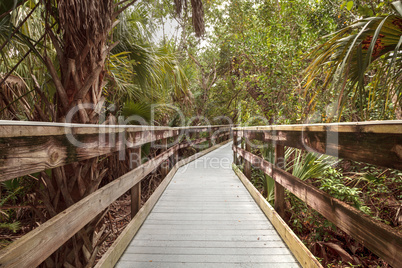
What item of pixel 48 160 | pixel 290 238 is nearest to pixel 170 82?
pixel 290 238

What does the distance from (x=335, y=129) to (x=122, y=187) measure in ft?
5.29

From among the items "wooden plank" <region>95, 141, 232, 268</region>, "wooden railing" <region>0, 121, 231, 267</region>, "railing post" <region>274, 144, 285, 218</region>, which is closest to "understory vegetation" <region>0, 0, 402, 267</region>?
"wooden plank" <region>95, 141, 232, 268</region>

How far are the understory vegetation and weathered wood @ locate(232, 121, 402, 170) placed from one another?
308 mm

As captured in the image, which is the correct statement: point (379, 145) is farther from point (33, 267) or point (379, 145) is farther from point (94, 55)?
point (94, 55)

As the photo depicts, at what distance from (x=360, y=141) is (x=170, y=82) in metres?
3.97

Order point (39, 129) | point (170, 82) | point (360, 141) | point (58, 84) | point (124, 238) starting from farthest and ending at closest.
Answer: point (170, 82) → point (124, 238) → point (58, 84) → point (360, 141) → point (39, 129)

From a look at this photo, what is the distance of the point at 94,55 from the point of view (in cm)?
203

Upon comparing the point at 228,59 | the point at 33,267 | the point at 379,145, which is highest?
the point at 228,59

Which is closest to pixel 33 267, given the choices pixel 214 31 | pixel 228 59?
pixel 228 59

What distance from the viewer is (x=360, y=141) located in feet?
3.78

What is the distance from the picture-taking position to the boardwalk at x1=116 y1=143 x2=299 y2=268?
193 cm

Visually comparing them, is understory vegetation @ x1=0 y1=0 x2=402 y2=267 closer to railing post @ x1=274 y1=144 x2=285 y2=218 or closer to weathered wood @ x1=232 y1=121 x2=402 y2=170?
weathered wood @ x1=232 y1=121 x2=402 y2=170

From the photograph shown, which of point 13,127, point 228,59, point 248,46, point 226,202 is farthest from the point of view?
point 228,59

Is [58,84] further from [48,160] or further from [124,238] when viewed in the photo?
[124,238]
